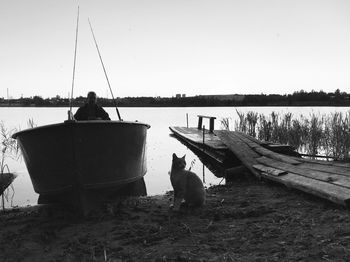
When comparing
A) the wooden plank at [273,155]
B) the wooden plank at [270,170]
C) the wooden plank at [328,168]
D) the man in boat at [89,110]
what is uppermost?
the man in boat at [89,110]

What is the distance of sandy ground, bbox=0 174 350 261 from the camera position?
412 centimetres

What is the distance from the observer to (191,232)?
16.4 ft

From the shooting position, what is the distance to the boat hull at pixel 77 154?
21.8ft

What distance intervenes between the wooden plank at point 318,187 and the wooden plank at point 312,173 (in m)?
0.11

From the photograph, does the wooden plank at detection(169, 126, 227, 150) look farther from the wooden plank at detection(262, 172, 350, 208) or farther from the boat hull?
the boat hull

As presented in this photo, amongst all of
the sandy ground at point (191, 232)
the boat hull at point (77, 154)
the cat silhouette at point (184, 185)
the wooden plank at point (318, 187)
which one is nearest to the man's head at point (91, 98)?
the boat hull at point (77, 154)

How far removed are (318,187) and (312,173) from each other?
3.40 feet

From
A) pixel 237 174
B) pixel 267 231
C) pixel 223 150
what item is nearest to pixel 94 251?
pixel 267 231

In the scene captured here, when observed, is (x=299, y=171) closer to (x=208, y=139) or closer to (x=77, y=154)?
(x=77, y=154)

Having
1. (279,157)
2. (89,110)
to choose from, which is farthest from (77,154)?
(279,157)

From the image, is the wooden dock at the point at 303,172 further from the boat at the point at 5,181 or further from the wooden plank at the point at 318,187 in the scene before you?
the boat at the point at 5,181

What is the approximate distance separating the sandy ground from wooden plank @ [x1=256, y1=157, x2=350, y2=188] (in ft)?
1.39

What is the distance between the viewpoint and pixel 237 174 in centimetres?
991

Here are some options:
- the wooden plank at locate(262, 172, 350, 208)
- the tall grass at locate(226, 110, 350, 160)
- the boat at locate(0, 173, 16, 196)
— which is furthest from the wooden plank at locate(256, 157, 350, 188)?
the boat at locate(0, 173, 16, 196)
